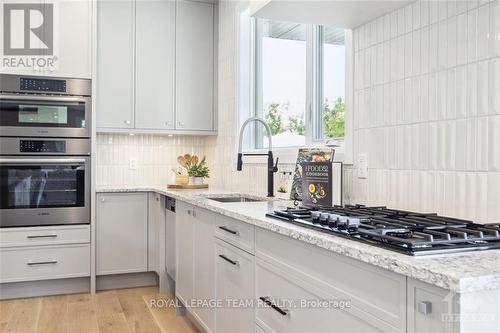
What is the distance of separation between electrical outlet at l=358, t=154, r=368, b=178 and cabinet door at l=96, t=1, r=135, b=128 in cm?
244

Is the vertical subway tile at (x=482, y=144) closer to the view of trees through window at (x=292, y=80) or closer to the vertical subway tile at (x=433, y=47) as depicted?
the vertical subway tile at (x=433, y=47)

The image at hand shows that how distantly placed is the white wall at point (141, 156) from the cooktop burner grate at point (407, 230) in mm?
2915

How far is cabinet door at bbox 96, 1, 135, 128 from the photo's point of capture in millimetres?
3934

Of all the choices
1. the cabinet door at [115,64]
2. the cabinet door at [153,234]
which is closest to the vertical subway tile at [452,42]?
the cabinet door at [153,234]

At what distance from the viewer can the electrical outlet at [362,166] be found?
7.11ft

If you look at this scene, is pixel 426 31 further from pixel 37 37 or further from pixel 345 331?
pixel 37 37

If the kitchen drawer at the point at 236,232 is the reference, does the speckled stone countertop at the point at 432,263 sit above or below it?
above

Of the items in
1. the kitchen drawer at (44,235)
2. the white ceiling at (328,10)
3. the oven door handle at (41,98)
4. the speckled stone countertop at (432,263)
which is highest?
the white ceiling at (328,10)

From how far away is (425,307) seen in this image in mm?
985

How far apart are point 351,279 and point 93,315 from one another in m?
2.51

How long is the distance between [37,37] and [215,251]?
7.97 feet

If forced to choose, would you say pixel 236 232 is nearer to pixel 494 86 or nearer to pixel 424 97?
pixel 424 97

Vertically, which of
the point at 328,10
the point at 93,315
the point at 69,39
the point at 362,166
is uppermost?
the point at 69,39

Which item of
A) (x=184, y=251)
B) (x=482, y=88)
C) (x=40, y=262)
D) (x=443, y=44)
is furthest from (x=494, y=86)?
(x=40, y=262)
